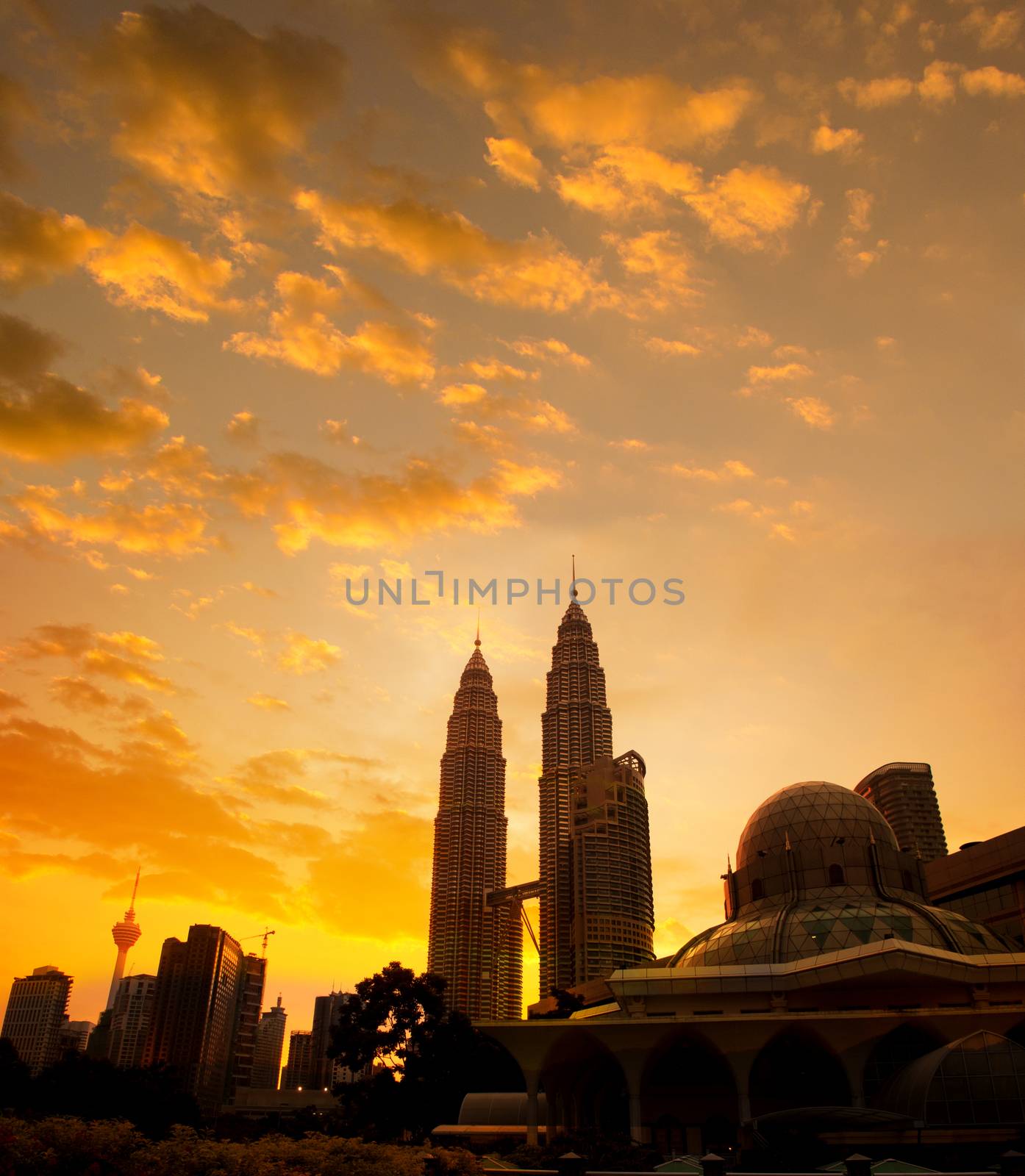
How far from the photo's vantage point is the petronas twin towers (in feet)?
523

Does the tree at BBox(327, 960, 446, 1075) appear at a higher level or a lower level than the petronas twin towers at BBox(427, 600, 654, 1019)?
lower

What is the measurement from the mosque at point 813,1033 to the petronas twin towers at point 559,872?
8914cm

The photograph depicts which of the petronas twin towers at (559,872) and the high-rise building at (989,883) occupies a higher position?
the petronas twin towers at (559,872)

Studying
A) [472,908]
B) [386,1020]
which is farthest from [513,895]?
[386,1020]

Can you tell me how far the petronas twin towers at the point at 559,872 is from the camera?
159 metres

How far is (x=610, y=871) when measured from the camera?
162 metres

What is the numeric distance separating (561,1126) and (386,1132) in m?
15.5

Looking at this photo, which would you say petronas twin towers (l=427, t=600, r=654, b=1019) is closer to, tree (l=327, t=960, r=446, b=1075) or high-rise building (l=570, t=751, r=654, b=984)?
high-rise building (l=570, t=751, r=654, b=984)

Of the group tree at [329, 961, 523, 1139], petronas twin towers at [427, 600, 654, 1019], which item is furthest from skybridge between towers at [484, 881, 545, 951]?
tree at [329, 961, 523, 1139]

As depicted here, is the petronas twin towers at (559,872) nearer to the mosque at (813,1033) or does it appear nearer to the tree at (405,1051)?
the tree at (405,1051)

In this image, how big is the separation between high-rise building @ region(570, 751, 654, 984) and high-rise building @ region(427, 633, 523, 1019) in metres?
25.9

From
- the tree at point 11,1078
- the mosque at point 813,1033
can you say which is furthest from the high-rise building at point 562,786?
the mosque at point 813,1033

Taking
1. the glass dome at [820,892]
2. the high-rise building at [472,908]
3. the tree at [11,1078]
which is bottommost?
the tree at [11,1078]

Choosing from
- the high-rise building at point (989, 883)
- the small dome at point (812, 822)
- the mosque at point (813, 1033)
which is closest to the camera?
the mosque at point (813, 1033)
